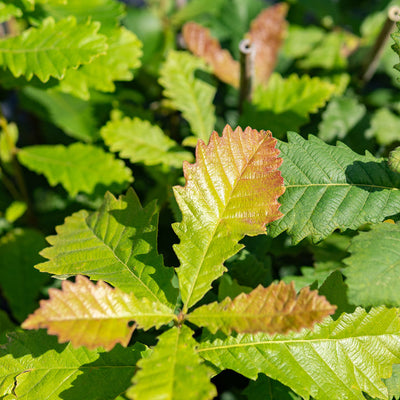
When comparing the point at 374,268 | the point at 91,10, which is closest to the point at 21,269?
the point at 91,10

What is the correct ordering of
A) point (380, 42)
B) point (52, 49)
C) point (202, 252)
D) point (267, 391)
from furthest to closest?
point (380, 42)
point (52, 49)
point (267, 391)
point (202, 252)

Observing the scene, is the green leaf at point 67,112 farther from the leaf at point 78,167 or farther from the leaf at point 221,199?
the leaf at point 221,199

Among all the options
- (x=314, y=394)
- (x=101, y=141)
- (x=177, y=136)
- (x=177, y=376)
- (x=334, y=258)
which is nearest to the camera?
(x=177, y=376)

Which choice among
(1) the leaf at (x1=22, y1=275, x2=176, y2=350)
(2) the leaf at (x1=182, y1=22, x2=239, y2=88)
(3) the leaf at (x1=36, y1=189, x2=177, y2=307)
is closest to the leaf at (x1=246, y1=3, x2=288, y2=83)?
(2) the leaf at (x1=182, y1=22, x2=239, y2=88)

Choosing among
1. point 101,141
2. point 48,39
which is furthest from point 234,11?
point 48,39

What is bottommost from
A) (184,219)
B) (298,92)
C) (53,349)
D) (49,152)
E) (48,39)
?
(53,349)

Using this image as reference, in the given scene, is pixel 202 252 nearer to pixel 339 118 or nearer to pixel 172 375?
pixel 172 375

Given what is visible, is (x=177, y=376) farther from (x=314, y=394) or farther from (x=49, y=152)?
(x=49, y=152)
